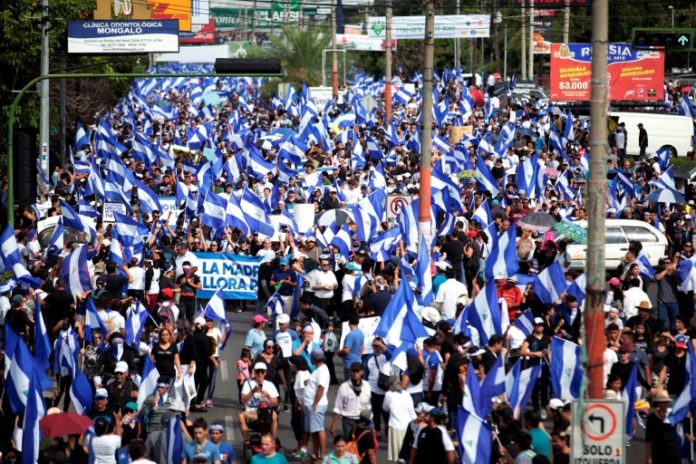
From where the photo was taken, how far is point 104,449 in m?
15.0

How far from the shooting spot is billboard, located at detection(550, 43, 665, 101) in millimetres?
51281

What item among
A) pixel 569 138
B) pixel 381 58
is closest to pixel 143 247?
pixel 569 138

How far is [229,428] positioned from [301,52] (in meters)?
67.2

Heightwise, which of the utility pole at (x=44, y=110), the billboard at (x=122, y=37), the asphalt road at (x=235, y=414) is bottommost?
the asphalt road at (x=235, y=414)

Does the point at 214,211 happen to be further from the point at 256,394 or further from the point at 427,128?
the point at 256,394

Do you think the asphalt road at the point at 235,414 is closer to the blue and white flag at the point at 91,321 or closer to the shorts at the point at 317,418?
the shorts at the point at 317,418

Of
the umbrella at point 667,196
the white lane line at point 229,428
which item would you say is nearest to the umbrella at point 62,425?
the white lane line at point 229,428

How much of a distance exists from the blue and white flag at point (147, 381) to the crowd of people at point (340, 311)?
0.03m

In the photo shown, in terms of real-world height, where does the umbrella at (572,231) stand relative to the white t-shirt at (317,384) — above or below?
above

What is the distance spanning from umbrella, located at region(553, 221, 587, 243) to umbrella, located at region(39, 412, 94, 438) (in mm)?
11753

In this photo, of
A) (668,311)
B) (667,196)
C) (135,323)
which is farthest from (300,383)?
(667,196)

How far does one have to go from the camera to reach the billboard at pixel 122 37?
4241cm

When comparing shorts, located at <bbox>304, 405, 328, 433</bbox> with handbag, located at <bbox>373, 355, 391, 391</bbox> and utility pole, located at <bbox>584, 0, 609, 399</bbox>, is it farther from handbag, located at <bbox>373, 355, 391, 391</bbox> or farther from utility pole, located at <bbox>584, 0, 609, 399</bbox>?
utility pole, located at <bbox>584, 0, 609, 399</bbox>

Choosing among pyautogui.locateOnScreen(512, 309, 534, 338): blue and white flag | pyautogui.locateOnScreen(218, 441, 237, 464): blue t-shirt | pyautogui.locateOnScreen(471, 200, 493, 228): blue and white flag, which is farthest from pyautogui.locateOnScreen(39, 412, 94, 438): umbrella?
pyautogui.locateOnScreen(471, 200, 493, 228): blue and white flag
